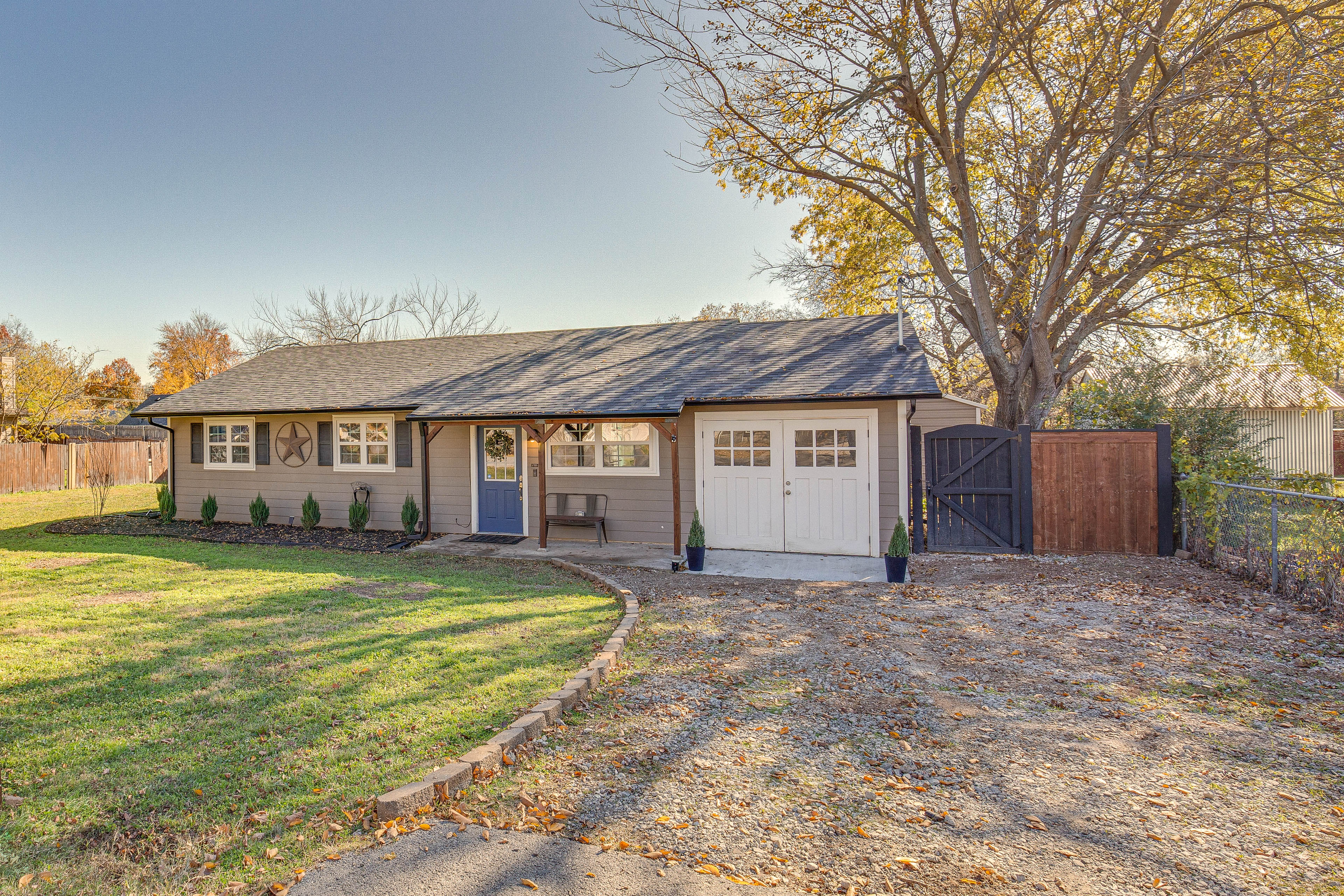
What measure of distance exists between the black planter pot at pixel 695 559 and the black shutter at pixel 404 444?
6281 mm

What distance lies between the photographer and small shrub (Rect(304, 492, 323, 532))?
40.3 ft

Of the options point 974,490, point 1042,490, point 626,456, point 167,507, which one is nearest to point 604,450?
point 626,456

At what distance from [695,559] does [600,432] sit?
3.12m

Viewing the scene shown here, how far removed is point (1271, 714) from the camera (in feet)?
13.0

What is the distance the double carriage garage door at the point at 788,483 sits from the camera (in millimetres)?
9398

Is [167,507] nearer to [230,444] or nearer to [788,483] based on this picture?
[230,444]

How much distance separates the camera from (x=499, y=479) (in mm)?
11453

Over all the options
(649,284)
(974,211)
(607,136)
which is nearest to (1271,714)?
(974,211)

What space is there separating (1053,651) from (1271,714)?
1.47 m

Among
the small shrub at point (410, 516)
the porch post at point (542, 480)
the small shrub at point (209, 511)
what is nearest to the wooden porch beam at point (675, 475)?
the porch post at point (542, 480)

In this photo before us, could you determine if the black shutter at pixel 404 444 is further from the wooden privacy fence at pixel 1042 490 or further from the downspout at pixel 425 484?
the wooden privacy fence at pixel 1042 490

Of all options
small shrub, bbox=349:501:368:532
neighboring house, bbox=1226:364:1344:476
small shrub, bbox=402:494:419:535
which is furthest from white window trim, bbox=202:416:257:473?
neighboring house, bbox=1226:364:1344:476

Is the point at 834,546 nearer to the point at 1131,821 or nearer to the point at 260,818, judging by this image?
the point at 1131,821

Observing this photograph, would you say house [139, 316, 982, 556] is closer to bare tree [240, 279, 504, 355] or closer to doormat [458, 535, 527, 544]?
doormat [458, 535, 527, 544]
